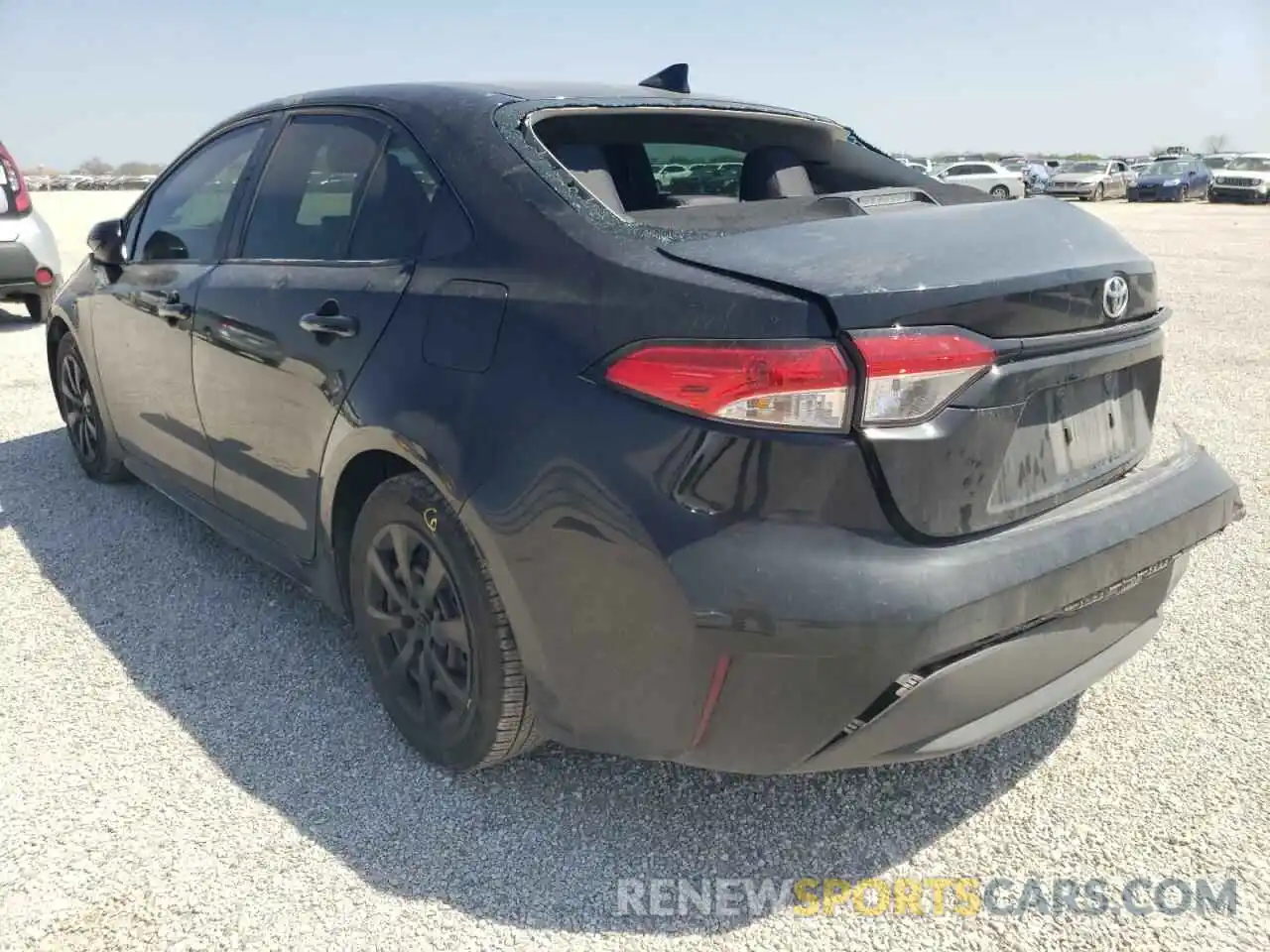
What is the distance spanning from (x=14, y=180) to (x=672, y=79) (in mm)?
7449

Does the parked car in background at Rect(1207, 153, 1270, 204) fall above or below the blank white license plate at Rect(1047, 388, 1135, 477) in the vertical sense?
below

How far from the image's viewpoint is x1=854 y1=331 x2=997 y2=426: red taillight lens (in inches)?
70.6

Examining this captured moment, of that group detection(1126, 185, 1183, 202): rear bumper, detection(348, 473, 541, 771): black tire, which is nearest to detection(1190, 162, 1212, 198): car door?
detection(1126, 185, 1183, 202): rear bumper

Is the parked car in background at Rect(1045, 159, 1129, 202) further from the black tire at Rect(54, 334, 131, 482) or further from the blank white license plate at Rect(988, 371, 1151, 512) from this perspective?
the blank white license plate at Rect(988, 371, 1151, 512)

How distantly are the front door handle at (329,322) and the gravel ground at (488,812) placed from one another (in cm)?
106

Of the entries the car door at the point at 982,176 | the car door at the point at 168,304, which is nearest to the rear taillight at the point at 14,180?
the car door at the point at 168,304

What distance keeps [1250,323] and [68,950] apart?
31.3ft

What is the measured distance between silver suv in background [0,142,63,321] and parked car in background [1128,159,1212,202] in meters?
33.1

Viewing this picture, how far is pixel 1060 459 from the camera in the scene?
2104 mm

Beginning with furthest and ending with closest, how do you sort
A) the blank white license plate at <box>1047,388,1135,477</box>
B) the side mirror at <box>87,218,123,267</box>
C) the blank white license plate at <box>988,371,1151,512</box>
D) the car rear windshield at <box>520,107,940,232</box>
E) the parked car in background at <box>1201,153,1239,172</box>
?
the parked car in background at <box>1201,153,1239,172</box> < the side mirror at <box>87,218,123,267</box> < the car rear windshield at <box>520,107,940,232</box> < the blank white license plate at <box>1047,388,1135,477</box> < the blank white license plate at <box>988,371,1151,512</box>

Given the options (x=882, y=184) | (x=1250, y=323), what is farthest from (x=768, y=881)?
(x=1250, y=323)

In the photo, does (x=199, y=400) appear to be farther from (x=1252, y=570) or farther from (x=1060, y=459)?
(x=1252, y=570)

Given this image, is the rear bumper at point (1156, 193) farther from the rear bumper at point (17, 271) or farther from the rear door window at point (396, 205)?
the rear door window at point (396, 205)

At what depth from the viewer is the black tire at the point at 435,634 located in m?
2.24
